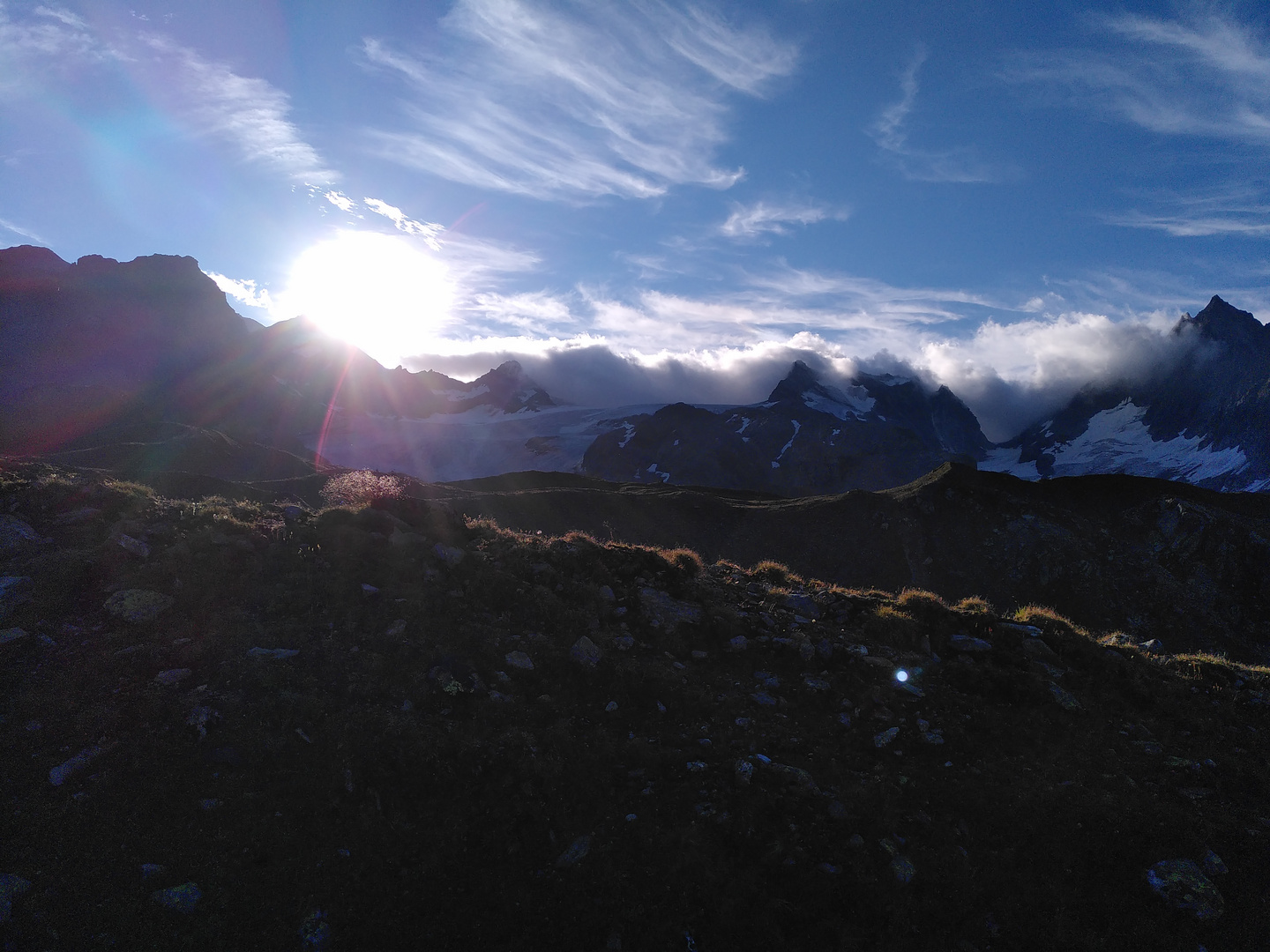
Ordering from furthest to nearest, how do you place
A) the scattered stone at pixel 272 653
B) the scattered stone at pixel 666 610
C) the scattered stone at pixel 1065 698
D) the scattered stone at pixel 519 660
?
the scattered stone at pixel 666 610 → the scattered stone at pixel 1065 698 → the scattered stone at pixel 519 660 → the scattered stone at pixel 272 653

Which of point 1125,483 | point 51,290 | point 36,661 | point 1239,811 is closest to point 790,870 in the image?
point 1239,811

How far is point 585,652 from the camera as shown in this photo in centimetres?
1152

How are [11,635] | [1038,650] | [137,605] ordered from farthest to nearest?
[1038,650] < [137,605] < [11,635]

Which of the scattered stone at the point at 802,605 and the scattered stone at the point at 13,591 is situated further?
the scattered stone at the point at 802,605

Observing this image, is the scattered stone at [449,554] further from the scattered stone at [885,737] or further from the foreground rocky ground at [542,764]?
the scattered stone at [885,737]

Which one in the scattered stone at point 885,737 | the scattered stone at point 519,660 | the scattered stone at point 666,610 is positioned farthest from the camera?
the scattered stone at point 666,610

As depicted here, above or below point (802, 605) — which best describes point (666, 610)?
above

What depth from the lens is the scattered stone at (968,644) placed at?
523 inches

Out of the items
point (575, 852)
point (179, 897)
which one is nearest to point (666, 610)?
point (575, 852)

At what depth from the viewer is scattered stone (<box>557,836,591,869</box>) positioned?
25.0 ft

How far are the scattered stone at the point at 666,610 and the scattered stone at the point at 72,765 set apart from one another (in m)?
8.85

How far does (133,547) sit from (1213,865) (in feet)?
56.1

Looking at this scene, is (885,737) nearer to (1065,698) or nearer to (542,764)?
(1065,698)

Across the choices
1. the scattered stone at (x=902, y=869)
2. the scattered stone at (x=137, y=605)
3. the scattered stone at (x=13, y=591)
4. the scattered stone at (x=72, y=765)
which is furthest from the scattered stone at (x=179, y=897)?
the scattered stone at (x=902, y=869)
